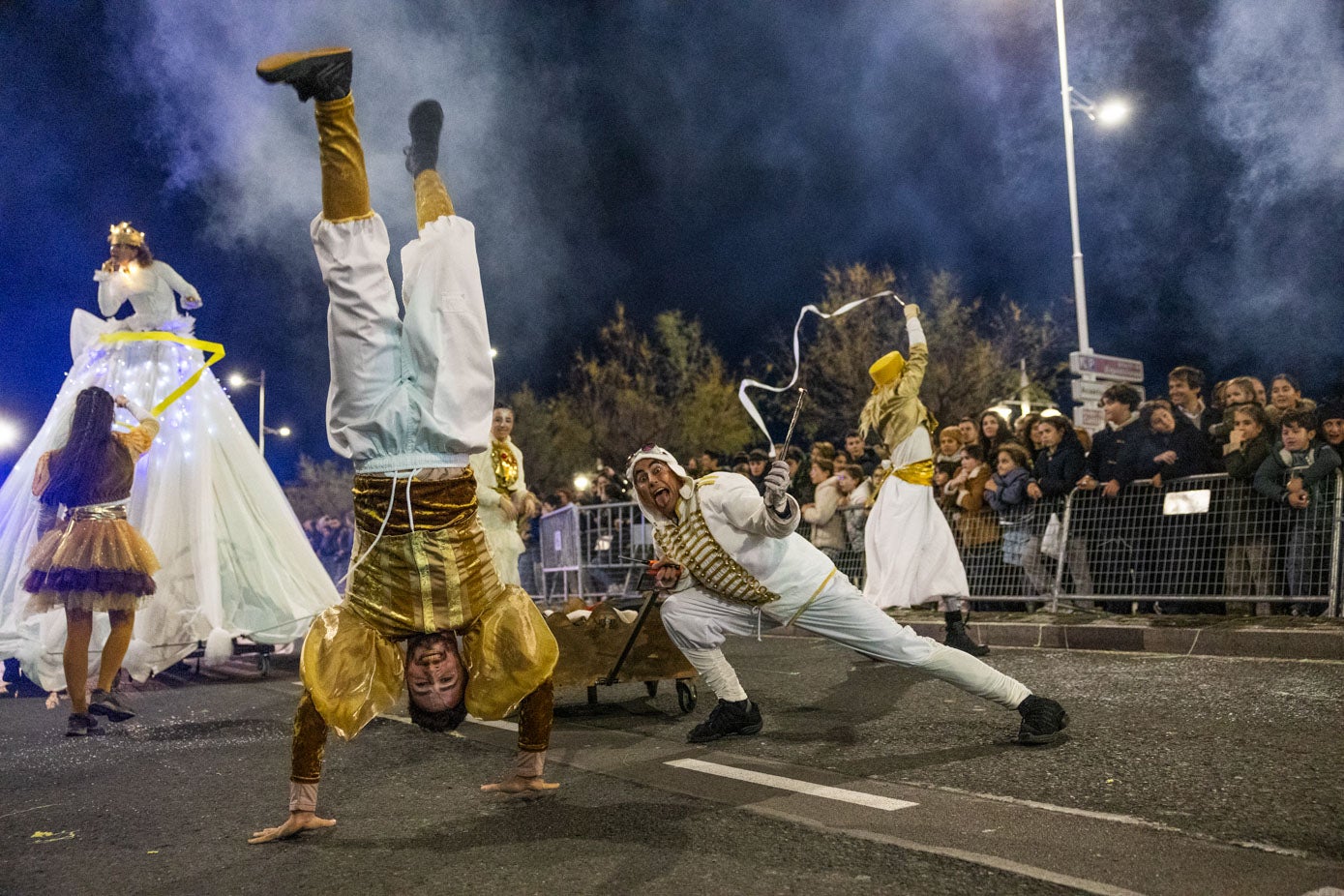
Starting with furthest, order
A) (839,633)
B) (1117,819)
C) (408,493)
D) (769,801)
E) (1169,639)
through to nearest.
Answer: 1. (1169,639)
2. (839,633)
3. (769,801)
4. (408,493)
5. (1117,819)

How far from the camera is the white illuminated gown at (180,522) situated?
336 inches

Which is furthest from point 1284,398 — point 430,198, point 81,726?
point 81,726

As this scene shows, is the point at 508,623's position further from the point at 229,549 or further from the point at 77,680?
the point at 229,549

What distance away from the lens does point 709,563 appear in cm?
505

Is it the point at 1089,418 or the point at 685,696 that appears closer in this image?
the point at 685,696

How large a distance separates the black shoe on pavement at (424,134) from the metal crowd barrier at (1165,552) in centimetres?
554

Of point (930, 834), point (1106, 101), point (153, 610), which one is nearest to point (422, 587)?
point (930, 834)

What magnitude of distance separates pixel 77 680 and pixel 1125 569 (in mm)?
7831

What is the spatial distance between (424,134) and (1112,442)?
7205 millimetres

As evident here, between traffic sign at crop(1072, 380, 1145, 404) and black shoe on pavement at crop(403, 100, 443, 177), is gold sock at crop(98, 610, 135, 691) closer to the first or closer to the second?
black shoe on pavement at crop(403, 100, 443, 177)

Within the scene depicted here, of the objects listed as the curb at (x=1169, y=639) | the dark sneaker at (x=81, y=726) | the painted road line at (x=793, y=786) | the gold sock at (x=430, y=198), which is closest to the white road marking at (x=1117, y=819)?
the painted road line at (x=793, y=786)

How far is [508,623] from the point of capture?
4000 millimetres

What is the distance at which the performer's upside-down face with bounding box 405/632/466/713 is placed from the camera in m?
3.93

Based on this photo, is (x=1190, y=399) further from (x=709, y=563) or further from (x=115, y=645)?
(x=115, y=645)
